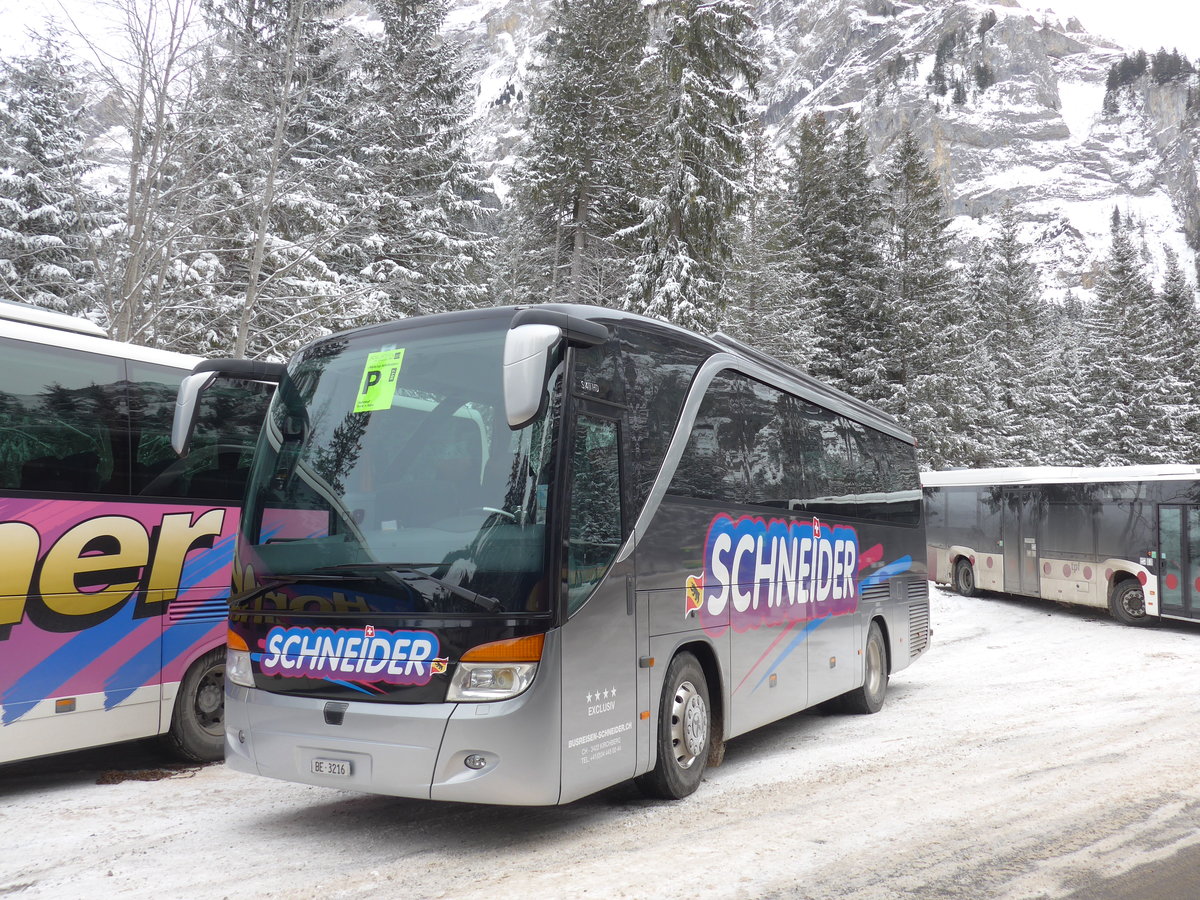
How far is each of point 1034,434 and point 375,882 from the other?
169 ft

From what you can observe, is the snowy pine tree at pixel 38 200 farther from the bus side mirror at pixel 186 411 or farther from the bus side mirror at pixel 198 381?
the bus side mirror at pixel 186 411

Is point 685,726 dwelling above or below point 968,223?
below

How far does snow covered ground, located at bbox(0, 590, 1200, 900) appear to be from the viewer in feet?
16.4

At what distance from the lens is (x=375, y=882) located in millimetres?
4977

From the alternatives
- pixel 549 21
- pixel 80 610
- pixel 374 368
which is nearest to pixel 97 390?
pixel 80 610

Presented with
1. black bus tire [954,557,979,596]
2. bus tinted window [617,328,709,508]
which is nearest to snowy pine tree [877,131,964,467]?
black bus tire [954,557,979,596]

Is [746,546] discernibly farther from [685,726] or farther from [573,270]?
[573,270]

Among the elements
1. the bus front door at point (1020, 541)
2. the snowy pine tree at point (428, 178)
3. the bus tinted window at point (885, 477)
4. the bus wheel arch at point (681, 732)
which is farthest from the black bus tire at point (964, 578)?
the bus wheel arch at point (681, 732)

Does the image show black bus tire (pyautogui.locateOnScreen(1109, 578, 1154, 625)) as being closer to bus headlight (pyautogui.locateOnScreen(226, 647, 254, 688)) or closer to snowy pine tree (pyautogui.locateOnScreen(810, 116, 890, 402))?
snowy pine tree (pyautogui.locateOnScreen(810, 116, 890, 402))

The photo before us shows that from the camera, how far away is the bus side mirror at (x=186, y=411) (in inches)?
256

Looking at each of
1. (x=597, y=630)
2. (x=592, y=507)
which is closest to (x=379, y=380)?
(x=592, y=507)

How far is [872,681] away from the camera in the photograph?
1094 centimetres

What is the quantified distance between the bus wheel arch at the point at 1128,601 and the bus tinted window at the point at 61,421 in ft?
63.7

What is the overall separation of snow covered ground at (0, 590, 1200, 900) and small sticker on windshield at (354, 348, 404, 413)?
2581mm
